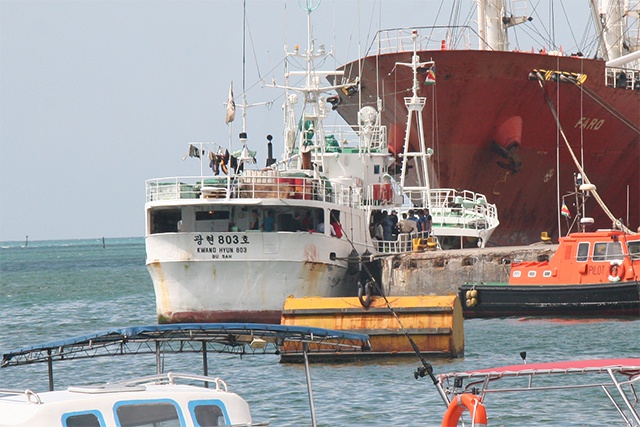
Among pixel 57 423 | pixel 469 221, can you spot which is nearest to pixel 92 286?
pixel 469 221

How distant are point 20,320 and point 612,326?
2373 cm

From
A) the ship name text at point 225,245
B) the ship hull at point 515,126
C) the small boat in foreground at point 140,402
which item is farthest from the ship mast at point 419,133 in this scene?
the small boat in foreground at point 140,402

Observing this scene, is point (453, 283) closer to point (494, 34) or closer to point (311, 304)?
point (311, 304)

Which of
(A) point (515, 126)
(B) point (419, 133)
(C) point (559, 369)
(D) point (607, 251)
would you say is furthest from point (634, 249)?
(C) point (559, 369)

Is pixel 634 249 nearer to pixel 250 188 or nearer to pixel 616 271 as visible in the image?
pixel 616 271

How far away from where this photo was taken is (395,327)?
2656cm

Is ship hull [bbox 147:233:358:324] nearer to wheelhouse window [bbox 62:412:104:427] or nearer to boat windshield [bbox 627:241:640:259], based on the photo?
boat windshield [bbox 627:241:640:259]

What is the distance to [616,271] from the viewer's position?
34438 millimetres

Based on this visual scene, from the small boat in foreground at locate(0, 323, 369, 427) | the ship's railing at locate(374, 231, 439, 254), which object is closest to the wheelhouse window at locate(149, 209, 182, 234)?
the ship's railing at locate(374, 231, 439, 254)

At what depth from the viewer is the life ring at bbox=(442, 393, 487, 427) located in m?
13.2

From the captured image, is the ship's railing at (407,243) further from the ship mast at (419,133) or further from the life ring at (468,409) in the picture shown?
the life ring at (468,409)

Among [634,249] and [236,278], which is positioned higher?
[634,249]

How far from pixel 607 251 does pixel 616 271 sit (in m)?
0.71

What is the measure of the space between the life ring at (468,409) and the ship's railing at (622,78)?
1653 inches
